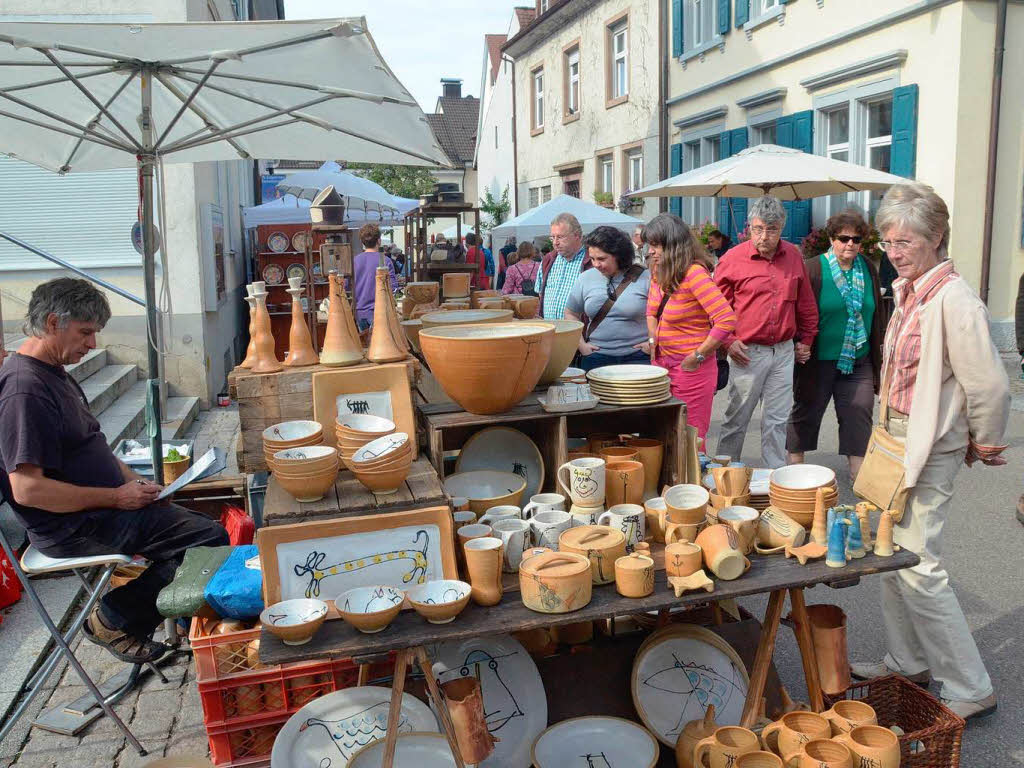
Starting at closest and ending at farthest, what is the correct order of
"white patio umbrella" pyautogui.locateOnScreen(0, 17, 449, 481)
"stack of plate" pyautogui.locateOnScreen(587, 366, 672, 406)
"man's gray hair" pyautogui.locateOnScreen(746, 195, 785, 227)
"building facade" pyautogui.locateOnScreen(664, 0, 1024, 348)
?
"stack of plate" pyautogui.locateOnScreen(587, 366, 672, 406), "white patio umbrella" pyautogui.locateOnScreen(0, 17, 449, 481), "man's gray hair" pyautogui.locateOnScreen(746, 195, 785, 227), "building facade" pyautogui.locateOnScreen(664, 0, 1024, 348)

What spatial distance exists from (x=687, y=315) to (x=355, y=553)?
280 centimetres

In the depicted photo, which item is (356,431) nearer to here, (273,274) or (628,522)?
(628,522)

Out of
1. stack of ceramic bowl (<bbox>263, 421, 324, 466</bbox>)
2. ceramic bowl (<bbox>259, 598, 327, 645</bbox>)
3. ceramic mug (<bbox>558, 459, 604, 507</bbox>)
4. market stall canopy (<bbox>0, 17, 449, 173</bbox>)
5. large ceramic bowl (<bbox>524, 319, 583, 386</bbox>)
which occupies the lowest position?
ceramic bowl (<bbox>259, 598, 327, 645</bbox>)

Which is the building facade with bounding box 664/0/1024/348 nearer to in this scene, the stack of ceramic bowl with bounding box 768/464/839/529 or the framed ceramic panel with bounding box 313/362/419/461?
the stack of ceramic bowl with bounding box 768/464/839/529

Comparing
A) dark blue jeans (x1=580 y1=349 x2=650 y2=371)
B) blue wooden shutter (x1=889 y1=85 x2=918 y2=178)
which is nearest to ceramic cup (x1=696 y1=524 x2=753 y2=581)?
dark blue jeans (x1=580 y1=349 x2=650 y2=371)

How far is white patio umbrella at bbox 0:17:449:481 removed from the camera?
3488mm

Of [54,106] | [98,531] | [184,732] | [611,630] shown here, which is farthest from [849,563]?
[54,106]

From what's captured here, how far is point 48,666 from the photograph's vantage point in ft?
10.5

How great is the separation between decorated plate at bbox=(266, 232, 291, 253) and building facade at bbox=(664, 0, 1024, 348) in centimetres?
693

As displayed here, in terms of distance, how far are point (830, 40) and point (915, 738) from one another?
33.9 ft

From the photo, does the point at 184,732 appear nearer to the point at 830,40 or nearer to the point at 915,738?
the point at 915,738

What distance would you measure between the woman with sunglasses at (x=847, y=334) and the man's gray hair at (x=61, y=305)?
425 cm

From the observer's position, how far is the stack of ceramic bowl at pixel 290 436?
2873 mm

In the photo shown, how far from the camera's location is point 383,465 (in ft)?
8.94
